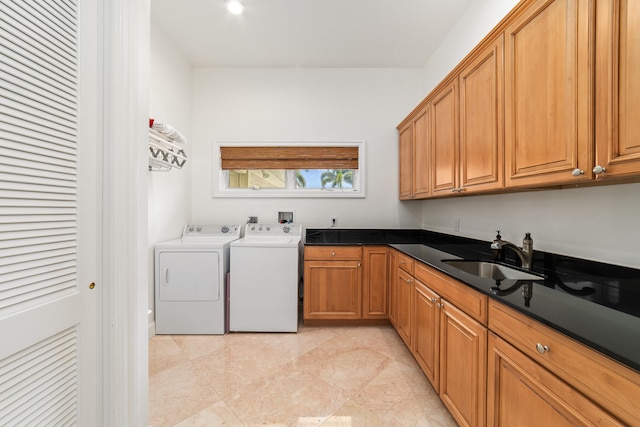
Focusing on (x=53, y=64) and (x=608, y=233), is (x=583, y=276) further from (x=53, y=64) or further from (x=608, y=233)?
(x=53, y=64)

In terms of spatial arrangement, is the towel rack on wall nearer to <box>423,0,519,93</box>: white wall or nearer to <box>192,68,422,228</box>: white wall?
<box>192,68,422,228</box>: white wall

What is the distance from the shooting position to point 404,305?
207cm

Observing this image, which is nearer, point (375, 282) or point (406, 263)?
point (406, 263)

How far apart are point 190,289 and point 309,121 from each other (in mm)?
2260

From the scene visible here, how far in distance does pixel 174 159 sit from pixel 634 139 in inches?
107

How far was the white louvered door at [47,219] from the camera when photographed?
719 millimetres

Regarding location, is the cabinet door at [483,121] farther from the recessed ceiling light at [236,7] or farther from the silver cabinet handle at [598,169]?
the recessed ceiling light at [236,7]

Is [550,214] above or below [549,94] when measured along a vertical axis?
below

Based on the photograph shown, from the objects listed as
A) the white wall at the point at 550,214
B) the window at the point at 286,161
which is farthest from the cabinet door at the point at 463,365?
A: the window at the point at 286,161

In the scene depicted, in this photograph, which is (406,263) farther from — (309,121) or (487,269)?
(309,121)

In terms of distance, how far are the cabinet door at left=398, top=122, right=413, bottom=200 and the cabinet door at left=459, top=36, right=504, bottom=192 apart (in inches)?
36.2

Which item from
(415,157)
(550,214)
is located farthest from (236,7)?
(550,214)

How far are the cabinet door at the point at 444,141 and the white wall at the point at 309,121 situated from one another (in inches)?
38.5

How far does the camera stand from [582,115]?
96 cm
